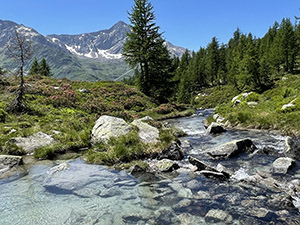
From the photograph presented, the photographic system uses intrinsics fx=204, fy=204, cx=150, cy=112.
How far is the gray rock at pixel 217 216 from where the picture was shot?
5734 millimetres

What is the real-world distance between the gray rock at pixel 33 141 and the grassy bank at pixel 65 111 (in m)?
0.35

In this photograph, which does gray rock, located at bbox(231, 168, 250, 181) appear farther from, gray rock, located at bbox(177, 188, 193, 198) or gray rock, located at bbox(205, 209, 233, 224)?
gray rock, located at bbox(205, 209, 233, 224)

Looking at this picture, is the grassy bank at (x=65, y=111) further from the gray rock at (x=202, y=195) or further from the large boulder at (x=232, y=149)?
the gray rock at (x=202, y=195)

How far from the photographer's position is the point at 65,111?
2273 centimetres

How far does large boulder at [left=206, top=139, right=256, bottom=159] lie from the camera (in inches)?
443

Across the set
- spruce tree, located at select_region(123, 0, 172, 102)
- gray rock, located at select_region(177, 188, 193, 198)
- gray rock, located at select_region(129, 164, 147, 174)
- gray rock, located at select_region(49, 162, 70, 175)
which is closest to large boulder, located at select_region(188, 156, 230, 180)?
gray rock, located at select_region(177, 188, 193, 198)

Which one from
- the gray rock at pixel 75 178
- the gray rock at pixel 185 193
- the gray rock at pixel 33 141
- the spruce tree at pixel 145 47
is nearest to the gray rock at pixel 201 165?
the gray rock at pixel 185 193

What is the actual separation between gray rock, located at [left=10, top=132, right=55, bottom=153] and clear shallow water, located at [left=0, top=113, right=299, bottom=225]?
3.50 m

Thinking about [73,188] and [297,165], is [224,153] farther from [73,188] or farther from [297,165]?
[73,188]

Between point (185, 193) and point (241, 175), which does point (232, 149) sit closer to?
point (241, 175)

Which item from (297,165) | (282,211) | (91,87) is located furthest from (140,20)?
(282,211)

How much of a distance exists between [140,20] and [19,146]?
3398 cm

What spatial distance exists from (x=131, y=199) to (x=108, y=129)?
7.78 m

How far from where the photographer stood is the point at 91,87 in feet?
120
